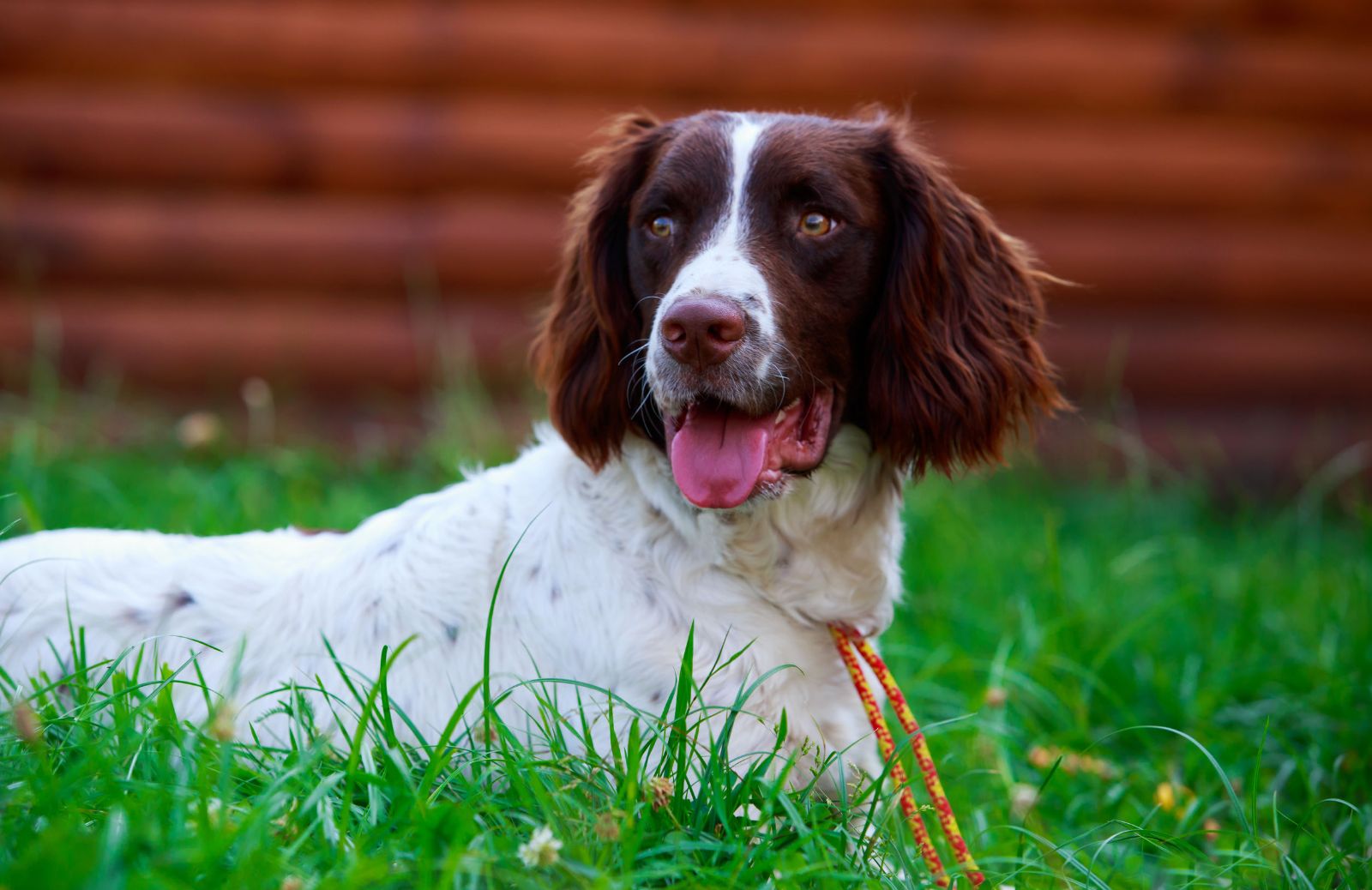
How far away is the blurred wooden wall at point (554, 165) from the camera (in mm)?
4758

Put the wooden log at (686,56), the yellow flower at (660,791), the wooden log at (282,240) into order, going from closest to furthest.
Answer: the yellow flower at (660,791) < the wooden log at (686,56) < the wooden log at (282,240)

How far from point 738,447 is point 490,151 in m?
3.41

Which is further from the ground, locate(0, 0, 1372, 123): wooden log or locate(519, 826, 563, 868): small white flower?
locate(0, 0, 1372, 123): wooden log

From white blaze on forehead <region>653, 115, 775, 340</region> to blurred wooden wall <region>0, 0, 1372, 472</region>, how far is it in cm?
259

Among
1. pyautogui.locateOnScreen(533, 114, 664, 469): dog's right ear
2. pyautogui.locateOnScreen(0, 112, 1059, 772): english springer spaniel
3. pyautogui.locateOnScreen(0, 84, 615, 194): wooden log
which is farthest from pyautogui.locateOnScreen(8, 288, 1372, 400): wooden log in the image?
pyautogui.locateOnScreen(0, 112, 1059, 772): english springer spaniel

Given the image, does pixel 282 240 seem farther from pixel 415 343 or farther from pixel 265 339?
pixel 415 343

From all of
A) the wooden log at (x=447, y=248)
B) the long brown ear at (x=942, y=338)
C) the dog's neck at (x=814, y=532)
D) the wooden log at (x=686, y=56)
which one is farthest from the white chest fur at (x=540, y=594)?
the wooden log at (x=686, y=56)

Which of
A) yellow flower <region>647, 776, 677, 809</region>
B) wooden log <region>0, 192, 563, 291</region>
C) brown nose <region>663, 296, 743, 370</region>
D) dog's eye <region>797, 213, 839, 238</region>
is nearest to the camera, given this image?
yellow flower <region>647, 776, 677, 809</region>

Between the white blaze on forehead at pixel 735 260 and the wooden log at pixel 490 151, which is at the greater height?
the wooden log at pixel 490 151

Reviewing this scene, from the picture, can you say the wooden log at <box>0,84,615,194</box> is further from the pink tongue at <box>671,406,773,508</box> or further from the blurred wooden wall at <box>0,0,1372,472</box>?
the pink tongue at <box>671,406,773,508</box>

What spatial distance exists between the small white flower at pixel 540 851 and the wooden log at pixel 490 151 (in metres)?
3.49

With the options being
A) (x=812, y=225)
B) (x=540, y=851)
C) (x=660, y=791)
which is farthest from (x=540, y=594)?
(x=812, y=225)

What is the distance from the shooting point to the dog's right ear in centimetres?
210

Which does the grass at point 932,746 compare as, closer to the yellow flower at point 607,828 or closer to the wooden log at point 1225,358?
the yellow flower at point 607,828
